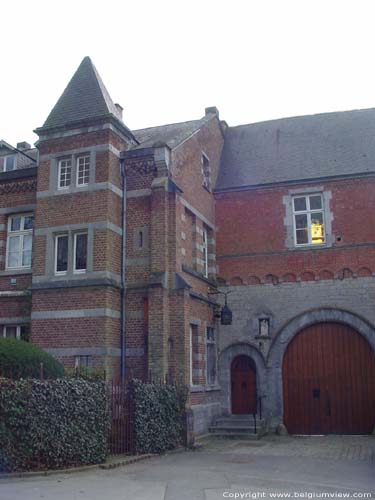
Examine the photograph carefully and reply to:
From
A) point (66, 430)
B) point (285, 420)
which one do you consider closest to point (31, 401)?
point (66, 430)

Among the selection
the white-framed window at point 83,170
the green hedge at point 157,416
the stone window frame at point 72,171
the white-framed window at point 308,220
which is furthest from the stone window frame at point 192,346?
the white-framed window at point 83,170

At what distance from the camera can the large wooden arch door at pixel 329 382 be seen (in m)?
18.5

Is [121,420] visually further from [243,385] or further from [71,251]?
[243,385]

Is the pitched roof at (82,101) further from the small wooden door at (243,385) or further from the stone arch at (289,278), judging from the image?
the small wooden door at (243,385)

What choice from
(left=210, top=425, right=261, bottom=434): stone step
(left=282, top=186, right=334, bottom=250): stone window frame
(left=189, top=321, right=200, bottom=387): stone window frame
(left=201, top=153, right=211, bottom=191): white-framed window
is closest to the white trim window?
(left=201, top=153, right=211, bottom=191): white-framed window

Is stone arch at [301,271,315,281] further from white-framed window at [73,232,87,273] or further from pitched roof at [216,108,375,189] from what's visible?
white-framed window at [73,232,87,273]

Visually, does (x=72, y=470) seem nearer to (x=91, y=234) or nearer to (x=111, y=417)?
(x=111, y=417)

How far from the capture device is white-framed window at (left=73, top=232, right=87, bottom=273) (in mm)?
17250

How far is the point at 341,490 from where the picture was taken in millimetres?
10047

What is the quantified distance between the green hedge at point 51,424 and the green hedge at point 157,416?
4.93ft

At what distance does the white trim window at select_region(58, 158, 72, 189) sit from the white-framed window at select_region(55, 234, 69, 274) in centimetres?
161

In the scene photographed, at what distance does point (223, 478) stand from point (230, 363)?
347 inches

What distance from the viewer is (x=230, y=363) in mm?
19859

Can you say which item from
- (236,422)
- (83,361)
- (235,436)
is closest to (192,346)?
(236,422)
